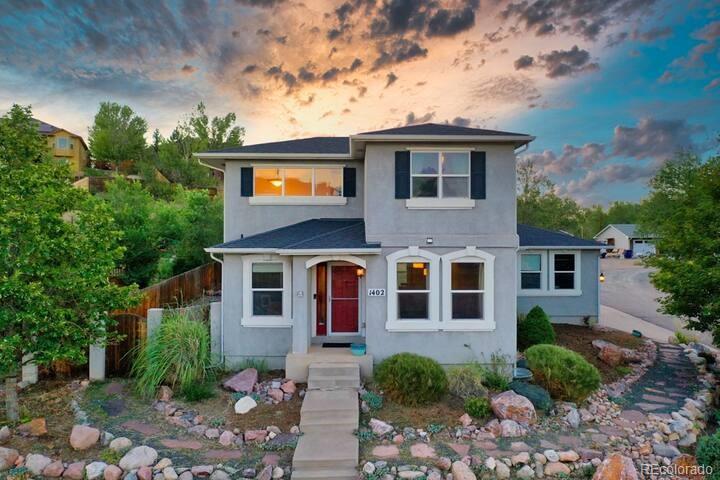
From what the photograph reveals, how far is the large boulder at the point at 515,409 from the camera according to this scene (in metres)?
6.87

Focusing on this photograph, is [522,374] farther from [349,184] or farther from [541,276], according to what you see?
[349,184]

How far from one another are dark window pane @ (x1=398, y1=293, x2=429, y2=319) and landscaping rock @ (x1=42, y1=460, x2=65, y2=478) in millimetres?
6729

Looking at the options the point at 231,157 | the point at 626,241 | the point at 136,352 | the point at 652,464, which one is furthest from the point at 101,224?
the point at 626,241

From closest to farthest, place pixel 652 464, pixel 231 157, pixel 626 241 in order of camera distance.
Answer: pixel 652 464 < pixel 231 157 < pixel 626 241

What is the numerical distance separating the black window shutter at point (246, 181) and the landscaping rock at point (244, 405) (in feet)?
21.5

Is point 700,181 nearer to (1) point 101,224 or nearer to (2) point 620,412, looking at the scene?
(2) point 620,412

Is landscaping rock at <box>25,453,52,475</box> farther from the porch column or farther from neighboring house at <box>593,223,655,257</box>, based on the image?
neighboring house at <box>593,223,655,257</box>

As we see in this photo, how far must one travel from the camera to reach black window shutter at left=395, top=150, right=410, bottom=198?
29.3ft

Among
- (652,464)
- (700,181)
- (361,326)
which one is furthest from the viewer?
(361,326)

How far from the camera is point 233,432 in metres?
6.54

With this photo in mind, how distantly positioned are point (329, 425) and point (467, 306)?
4.39m

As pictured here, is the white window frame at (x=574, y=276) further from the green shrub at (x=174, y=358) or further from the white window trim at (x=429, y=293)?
the green shrub at (x=174, y=358)

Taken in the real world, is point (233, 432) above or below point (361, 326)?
below

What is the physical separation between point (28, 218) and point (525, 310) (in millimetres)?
14831
